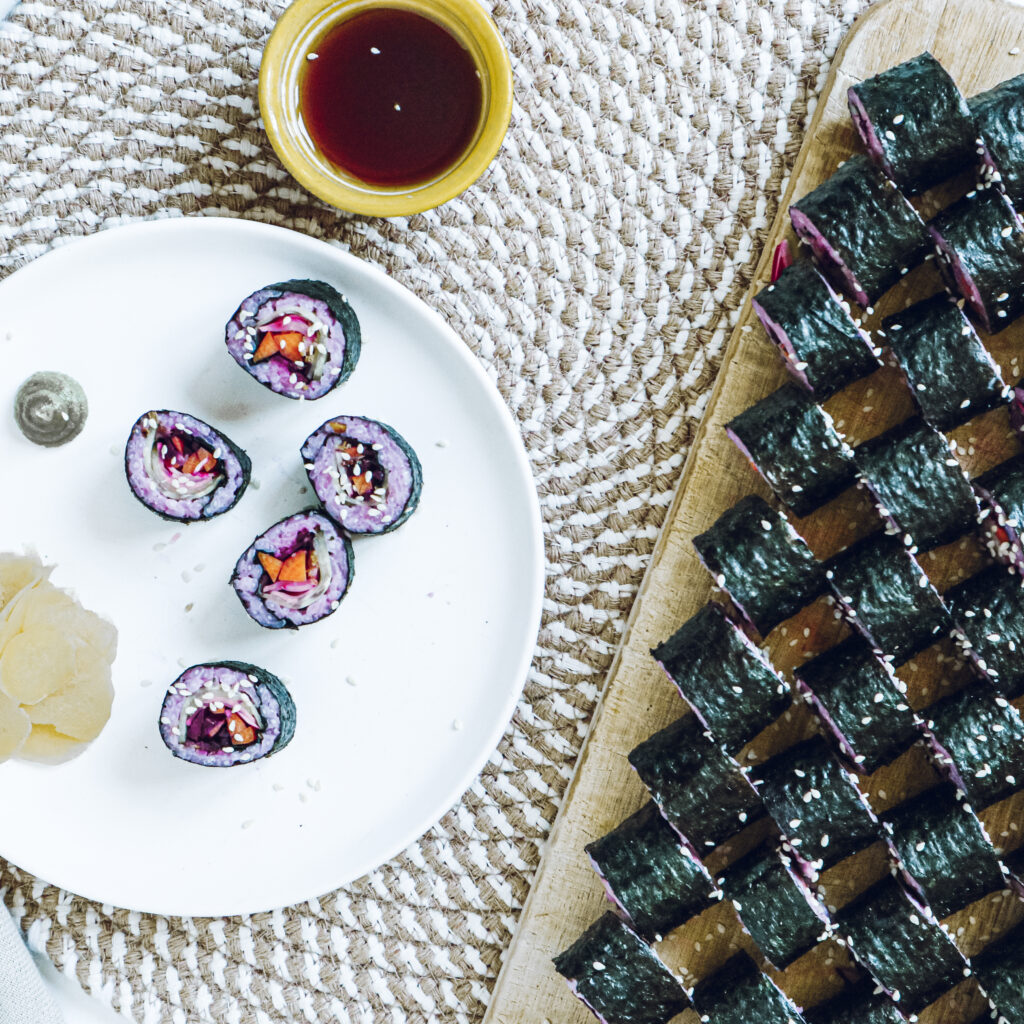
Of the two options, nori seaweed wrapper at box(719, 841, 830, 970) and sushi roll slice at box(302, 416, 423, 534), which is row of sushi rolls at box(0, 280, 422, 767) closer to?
sushi roll slice at box(302, 416, 423, 534)

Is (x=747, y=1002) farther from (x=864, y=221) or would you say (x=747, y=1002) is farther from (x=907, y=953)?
(x=864, y=221)

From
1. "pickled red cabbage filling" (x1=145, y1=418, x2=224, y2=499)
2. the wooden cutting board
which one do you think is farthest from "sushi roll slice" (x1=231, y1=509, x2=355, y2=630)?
the wooden cutting board

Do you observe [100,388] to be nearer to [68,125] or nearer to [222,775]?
[68,125]

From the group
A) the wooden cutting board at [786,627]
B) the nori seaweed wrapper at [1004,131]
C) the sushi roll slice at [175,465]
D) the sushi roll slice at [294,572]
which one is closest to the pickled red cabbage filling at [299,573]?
the sushi roll slice at [294,572]

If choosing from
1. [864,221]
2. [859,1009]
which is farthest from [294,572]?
[859,1009]

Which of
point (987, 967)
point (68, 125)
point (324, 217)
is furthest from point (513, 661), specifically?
point (68, 125)

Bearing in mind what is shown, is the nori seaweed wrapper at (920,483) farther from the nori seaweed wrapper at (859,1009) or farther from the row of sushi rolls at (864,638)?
the nori seaweed wrapper at (859,1009)
